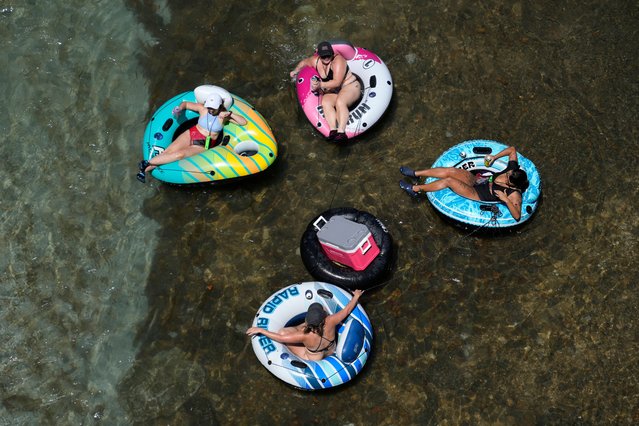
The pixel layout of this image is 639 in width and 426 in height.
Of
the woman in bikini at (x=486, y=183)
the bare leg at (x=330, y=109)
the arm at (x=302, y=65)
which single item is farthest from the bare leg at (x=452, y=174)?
the arm at (x=302, y=65)

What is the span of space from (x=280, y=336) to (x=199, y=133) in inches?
119

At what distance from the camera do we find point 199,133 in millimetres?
8984

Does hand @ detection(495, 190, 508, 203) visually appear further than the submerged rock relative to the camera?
Yes

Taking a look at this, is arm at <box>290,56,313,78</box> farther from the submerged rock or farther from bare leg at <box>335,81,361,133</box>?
the submerged rock

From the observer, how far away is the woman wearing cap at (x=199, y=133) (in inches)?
346

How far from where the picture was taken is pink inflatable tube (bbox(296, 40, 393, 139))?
916 cm

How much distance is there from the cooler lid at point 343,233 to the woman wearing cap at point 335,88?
1522 mm

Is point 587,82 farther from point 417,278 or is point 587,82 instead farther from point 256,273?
point 256,273

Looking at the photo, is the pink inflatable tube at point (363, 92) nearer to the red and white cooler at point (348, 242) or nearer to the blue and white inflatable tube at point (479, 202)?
the blue and white inflatable tube at point (479, 202)

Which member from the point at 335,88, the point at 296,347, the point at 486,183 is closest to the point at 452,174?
the point at 486,183

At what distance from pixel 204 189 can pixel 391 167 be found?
243 cm

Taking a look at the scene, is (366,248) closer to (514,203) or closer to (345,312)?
(345,312)

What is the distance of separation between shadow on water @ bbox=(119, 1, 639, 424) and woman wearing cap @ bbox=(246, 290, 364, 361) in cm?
56

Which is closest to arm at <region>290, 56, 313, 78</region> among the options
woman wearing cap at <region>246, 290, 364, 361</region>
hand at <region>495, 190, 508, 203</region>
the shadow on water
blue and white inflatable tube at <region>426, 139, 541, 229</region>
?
the shadow on water
